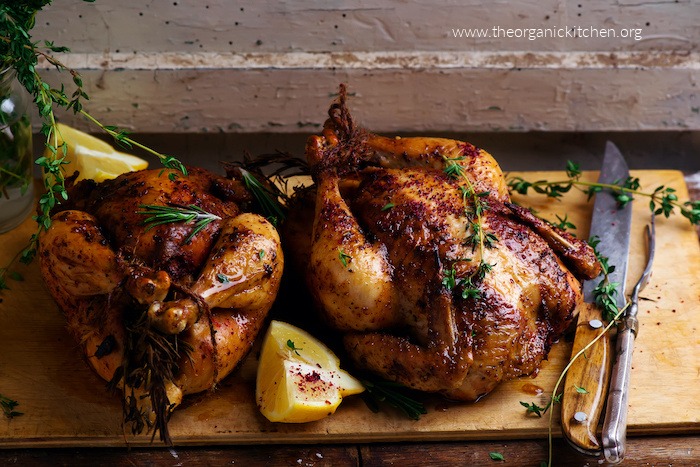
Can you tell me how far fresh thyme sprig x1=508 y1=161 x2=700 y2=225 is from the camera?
2.88 meters

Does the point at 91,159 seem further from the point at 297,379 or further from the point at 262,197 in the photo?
the point at 297,379

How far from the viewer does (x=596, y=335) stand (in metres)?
2.40

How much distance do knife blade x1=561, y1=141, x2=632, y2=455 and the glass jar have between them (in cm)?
182

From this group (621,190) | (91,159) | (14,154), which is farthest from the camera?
(621,190)

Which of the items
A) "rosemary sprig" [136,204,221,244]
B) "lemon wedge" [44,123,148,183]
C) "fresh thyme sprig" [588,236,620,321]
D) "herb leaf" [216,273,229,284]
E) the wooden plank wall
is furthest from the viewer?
the wooden plank wall

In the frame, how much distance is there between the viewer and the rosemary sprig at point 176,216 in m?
2.22

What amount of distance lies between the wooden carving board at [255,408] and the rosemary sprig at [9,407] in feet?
0.05

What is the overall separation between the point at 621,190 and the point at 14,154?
2047mm

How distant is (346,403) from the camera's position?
2.26 m

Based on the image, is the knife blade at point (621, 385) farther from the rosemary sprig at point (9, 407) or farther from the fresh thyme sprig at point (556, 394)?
the rosemary sprig at point (9, 407)

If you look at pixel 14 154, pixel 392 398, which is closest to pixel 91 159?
pixel 14 154

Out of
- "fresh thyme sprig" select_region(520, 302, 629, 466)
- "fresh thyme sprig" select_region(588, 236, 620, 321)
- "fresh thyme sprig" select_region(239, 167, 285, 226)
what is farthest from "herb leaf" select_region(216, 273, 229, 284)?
"fresh thyme sprig" select_region(588, 236, 620, 321)

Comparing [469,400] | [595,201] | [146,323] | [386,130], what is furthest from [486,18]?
[146,323]

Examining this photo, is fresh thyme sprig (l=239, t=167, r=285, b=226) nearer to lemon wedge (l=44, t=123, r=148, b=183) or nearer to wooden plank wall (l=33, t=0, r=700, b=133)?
lemon wedge (l=44, t=123, r=148, b=183)
